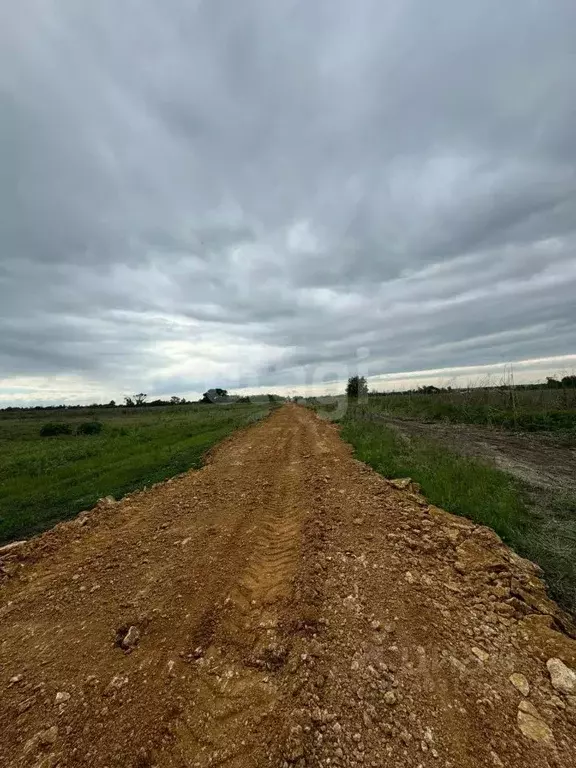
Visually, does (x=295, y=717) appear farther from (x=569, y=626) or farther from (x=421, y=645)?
(x=569, y=626)

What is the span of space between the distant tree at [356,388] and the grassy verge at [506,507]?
43982mm

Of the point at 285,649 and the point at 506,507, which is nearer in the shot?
the point at 285,649

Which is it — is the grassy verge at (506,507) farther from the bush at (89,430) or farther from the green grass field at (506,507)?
the bush at (89,430)

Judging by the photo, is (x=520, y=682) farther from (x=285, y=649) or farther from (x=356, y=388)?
(x=356, y=388)

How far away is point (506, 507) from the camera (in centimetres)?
609

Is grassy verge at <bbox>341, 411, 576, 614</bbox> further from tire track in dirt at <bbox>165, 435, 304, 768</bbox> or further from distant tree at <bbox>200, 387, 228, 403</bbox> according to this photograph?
distant tree at <bbox>200, 387, 228, 403</bbox>

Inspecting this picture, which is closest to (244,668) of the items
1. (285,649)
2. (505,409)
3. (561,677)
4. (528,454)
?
(285,649)

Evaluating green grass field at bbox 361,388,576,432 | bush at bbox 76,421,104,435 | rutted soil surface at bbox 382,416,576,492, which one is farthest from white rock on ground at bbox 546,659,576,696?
bush at bbox 76,421,104,435

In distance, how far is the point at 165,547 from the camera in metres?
5.05

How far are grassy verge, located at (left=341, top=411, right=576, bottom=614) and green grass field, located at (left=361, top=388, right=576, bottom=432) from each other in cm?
Result: 1332

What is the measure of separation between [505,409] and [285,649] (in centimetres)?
2579

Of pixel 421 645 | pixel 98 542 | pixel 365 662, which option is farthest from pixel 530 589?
pixel 98 542

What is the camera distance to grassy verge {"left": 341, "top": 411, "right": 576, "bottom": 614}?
4520 mm

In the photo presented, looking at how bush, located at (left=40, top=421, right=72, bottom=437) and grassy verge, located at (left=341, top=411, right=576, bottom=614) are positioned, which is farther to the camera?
bush, located at (left=40, top=421, right=72, bottom=437)
